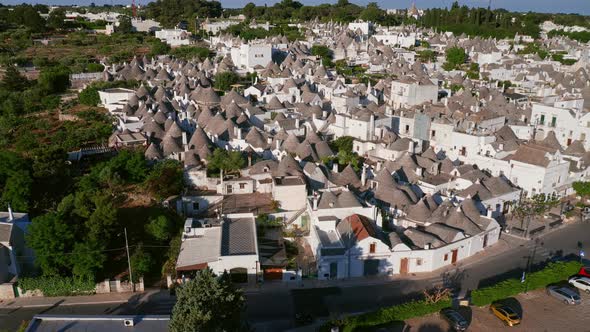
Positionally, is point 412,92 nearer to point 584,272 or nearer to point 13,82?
point 584,272

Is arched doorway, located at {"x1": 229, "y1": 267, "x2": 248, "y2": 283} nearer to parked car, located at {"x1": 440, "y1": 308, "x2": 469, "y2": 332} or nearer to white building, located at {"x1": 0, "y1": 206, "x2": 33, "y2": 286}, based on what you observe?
parked car, located at {"x1": 440, "y1": 308, "x2": 469, "y2": 332}

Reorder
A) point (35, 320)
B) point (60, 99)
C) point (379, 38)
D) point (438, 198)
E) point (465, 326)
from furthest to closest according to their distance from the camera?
point (379, 38)
point (60, 99)
point (438, 198)
point (465, 326)
point (35, 320)

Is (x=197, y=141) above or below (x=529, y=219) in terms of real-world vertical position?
above

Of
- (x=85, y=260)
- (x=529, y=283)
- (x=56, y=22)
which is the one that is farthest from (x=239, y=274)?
(x=56, y=22)

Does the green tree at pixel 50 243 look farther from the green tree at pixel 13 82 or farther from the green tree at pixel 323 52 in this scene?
the green tree at pixel 323 52

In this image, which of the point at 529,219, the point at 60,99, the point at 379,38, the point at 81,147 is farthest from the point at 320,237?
the point at 379,38

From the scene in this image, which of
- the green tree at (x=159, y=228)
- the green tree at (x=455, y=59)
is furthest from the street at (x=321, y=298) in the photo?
the green tree at (x=455, y=59)

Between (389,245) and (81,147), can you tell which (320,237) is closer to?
(389,245)

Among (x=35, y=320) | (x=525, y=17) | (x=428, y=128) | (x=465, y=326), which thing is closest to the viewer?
(x=35, y=320)

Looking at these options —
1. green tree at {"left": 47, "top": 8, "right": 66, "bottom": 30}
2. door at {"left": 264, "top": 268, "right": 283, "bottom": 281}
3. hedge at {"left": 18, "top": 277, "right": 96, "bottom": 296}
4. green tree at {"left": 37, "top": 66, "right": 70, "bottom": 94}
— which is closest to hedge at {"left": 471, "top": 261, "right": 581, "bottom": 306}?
door at {"left": 264, "top": 268, "right": 283, "bottom": 281}
